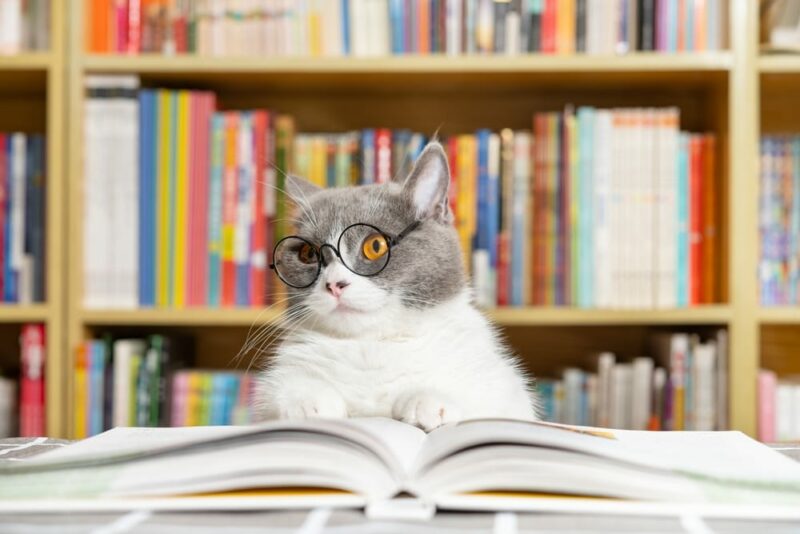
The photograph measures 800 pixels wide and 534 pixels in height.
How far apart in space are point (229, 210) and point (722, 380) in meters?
0.93

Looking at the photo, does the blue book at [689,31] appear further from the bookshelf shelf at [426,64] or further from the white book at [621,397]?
the white book at [621,397]

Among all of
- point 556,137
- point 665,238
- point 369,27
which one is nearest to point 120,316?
point 369,27

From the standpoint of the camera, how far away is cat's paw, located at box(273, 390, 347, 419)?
2.58 ft

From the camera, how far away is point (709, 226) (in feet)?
4.90

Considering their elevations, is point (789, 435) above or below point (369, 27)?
below

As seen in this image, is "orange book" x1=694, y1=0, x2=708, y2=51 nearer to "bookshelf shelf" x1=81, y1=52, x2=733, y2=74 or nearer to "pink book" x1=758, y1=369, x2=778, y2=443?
"bookshelf shelf" x1=81, y1=52, x2=733, y2=74

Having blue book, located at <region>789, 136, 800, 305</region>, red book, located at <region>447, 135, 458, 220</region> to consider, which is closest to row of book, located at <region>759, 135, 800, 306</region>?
blue book, located at <region>789, 136, 800, 305</region>

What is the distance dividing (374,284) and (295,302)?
4.4 inches

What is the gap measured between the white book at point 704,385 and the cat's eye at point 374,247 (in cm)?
81

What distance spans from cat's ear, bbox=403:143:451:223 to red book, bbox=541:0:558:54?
0.61m

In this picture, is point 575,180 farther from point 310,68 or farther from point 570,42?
point 310,68

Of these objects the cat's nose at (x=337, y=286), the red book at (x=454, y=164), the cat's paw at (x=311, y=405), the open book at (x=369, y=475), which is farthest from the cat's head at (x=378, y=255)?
the red book at (x=454, y=164)

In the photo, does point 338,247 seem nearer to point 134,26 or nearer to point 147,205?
point 147,205

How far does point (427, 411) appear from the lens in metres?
0.78
